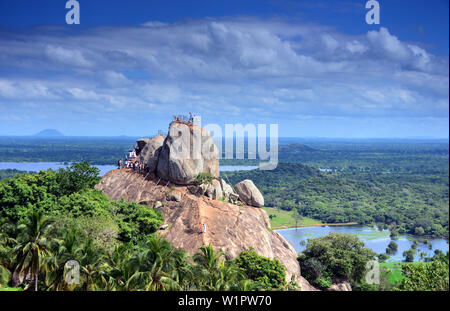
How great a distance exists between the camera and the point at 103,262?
66.0 feet

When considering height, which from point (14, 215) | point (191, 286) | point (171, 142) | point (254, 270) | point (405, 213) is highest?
point (171, 142)

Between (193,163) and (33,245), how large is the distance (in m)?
15.6

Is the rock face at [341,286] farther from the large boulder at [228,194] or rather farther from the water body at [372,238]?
the water body at [372,238]

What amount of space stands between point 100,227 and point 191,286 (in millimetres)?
10033

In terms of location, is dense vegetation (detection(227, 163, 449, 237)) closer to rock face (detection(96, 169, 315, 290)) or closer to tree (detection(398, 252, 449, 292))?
rock face (detection(96, 169, 315, 290))

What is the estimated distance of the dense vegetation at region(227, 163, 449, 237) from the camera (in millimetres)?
112938

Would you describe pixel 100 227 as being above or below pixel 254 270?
above

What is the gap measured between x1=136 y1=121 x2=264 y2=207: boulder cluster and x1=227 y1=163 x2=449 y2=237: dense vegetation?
82699mm

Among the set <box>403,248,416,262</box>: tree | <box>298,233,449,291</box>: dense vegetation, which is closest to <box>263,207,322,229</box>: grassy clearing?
<box>403,248,416,262</box>: tree

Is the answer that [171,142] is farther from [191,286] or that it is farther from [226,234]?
[191,286]

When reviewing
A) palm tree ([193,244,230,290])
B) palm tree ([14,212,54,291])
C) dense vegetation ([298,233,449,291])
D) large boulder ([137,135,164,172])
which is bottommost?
dense vegetation ([298,233,449,291])

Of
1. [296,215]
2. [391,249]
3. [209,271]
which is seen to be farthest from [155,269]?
[296,215]

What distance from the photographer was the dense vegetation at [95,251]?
63.5 ft

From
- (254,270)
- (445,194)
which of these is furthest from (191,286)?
(445,194)
